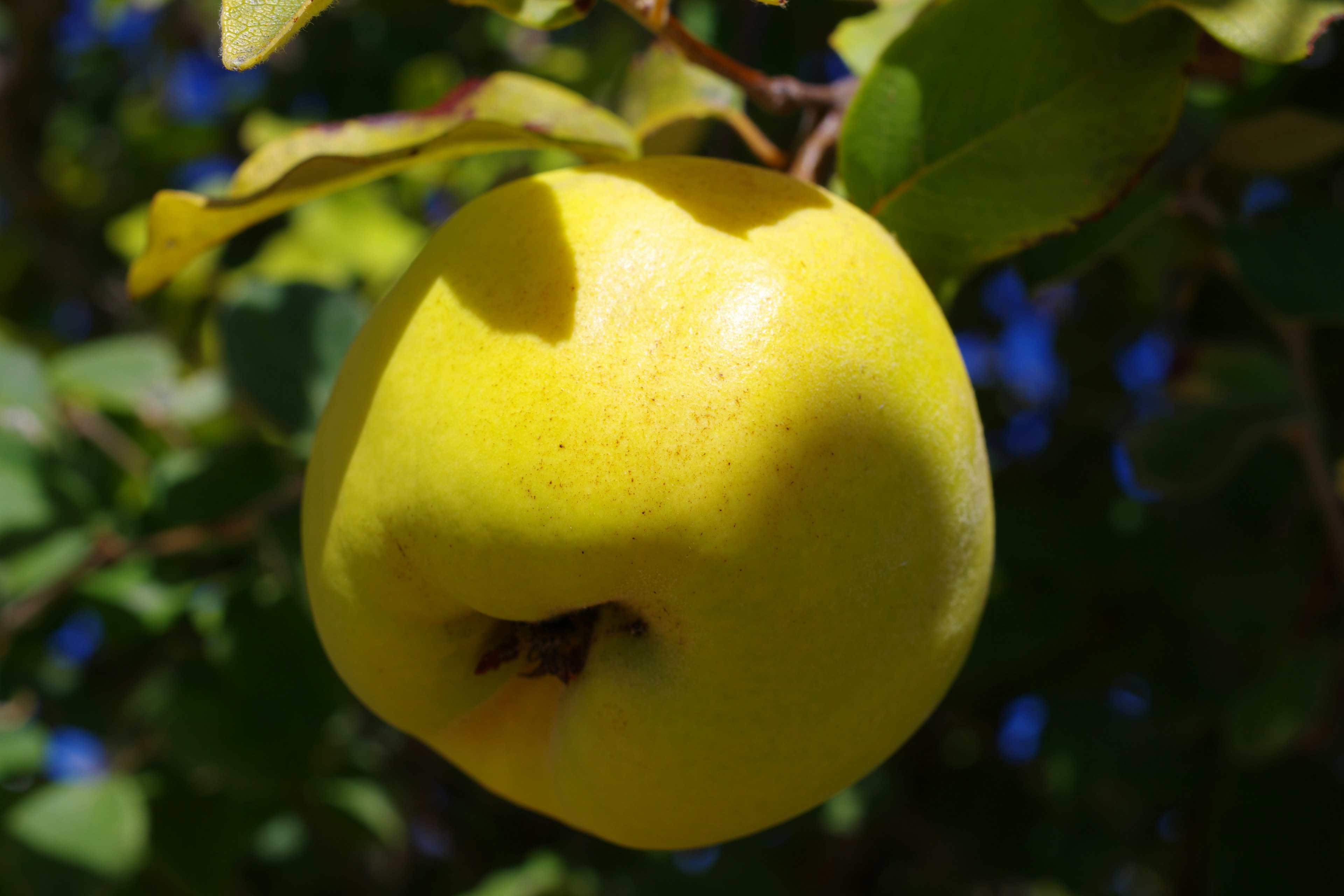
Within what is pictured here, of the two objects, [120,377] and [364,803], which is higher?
[120,377]

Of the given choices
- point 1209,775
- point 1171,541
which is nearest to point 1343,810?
point 1209,775

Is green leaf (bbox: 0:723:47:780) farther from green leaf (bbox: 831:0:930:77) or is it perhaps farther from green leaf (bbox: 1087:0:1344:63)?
green leaf (bbox: 1087:0:1344:63)

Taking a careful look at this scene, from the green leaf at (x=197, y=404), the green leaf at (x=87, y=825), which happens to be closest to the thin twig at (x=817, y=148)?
the green leaf at (x=197, y=404)

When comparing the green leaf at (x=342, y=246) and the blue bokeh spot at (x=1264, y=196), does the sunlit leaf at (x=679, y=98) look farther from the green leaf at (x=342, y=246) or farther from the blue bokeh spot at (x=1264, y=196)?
the green leaf at (x=342, y=246)

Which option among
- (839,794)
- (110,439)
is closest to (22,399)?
(110,439)

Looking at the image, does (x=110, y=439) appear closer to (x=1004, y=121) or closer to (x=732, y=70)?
(x=732, y=70)

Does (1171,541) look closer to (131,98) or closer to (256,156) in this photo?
(256,156)

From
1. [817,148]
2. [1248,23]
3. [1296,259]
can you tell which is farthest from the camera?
[1296,259]

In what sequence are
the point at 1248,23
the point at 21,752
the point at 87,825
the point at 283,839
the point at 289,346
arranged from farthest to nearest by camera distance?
1. the point at 283,839
2. the point at 21,752
3. the point at 87,825
4. the point at 289,346
5. the point at 1248,23
